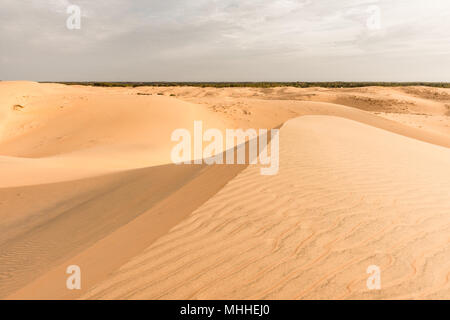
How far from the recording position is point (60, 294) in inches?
96.2

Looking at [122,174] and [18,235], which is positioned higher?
[122,174]

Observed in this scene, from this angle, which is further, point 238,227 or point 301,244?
point 238,227

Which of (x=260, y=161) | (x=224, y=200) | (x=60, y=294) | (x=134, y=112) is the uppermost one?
(x=134, y=112)

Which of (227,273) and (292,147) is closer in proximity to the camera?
(227,273)

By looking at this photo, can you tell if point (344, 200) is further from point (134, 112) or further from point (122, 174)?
point (134, 112)

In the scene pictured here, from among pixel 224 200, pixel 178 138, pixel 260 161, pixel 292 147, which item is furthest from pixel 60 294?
pixel 178 138

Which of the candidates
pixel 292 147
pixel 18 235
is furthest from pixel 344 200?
pixel 18 235

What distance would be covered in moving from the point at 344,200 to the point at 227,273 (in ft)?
7.32

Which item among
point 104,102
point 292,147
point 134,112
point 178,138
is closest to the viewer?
point 292,147

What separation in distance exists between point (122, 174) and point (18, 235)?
9.52 ft

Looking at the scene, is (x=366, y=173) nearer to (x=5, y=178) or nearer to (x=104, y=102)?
(x=5, y=178)
